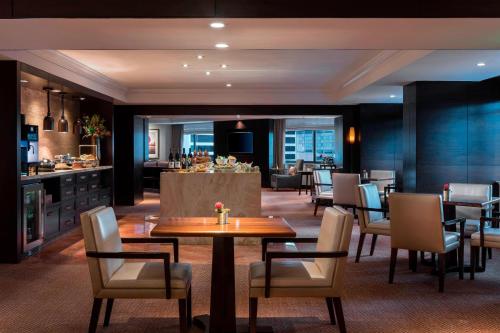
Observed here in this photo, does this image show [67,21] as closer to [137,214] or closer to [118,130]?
[137,214]

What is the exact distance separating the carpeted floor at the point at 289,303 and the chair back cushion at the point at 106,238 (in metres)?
0.56

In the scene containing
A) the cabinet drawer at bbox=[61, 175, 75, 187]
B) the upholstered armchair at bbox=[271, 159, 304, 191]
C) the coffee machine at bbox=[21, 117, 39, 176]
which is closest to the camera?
the coffee machine at bbox=[21, 117, 39, 176]

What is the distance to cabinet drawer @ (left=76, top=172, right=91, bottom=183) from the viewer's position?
8688mm

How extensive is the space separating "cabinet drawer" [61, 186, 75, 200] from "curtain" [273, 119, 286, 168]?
10747 mm

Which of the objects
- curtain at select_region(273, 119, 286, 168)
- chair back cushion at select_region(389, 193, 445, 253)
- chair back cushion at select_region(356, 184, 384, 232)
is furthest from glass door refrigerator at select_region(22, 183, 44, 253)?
curtain at select_region(273, 119, 286, 168)

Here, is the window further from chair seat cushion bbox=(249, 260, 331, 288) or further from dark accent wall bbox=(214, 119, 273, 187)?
chair seat cushion bbox=(249, 260, 331, 288)

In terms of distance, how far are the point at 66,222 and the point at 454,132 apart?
6.23m

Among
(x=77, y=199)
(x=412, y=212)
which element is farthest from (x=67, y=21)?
(x=77, y=199)

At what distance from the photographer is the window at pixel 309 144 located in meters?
18.8

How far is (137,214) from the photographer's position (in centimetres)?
1070

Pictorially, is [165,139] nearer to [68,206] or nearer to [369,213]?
[68,206]

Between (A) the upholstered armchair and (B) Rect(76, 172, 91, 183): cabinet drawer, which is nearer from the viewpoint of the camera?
(B) Rect(76, 172, 91, 183): cabinet drawer

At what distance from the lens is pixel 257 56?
761 cm

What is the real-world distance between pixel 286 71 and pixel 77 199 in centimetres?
421
